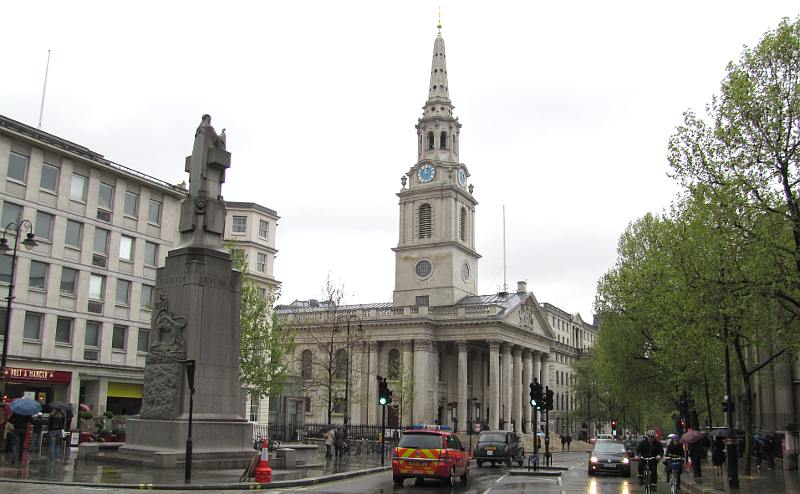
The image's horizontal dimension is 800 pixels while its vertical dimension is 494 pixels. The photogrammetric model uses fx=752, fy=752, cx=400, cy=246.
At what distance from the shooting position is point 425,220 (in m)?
87.6

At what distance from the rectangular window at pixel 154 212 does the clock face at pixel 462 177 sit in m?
42.3

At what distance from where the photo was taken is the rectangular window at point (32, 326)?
142ft

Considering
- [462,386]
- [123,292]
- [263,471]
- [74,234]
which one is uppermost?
[74,234]

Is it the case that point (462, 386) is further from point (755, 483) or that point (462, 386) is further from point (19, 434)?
point (19, 434)

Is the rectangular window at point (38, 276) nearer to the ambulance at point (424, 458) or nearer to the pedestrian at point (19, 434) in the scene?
the pedestrian at point (19, 434)

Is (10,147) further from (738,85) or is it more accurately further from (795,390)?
(795,390)

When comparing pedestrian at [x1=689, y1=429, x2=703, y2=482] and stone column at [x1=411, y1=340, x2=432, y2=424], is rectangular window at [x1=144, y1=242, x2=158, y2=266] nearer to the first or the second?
stone column at [x1=411, y1=340, x2=432, y2=424]

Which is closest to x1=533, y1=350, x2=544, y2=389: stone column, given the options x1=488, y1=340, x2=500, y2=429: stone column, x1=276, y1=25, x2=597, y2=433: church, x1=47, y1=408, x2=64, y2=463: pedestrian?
x1=276, y1=25, x2=597, y2=433: church

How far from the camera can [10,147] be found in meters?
43.2

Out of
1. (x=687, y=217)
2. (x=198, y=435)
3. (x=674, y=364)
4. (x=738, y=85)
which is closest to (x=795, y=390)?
(x=674, y=364)

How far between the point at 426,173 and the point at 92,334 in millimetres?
48144

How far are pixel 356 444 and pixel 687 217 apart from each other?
80.8ft

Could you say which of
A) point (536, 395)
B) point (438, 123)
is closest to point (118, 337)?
point (536, 395)

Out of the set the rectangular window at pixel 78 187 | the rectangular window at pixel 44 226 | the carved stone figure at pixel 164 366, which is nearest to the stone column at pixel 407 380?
the rectangular window at pixel 78 187
